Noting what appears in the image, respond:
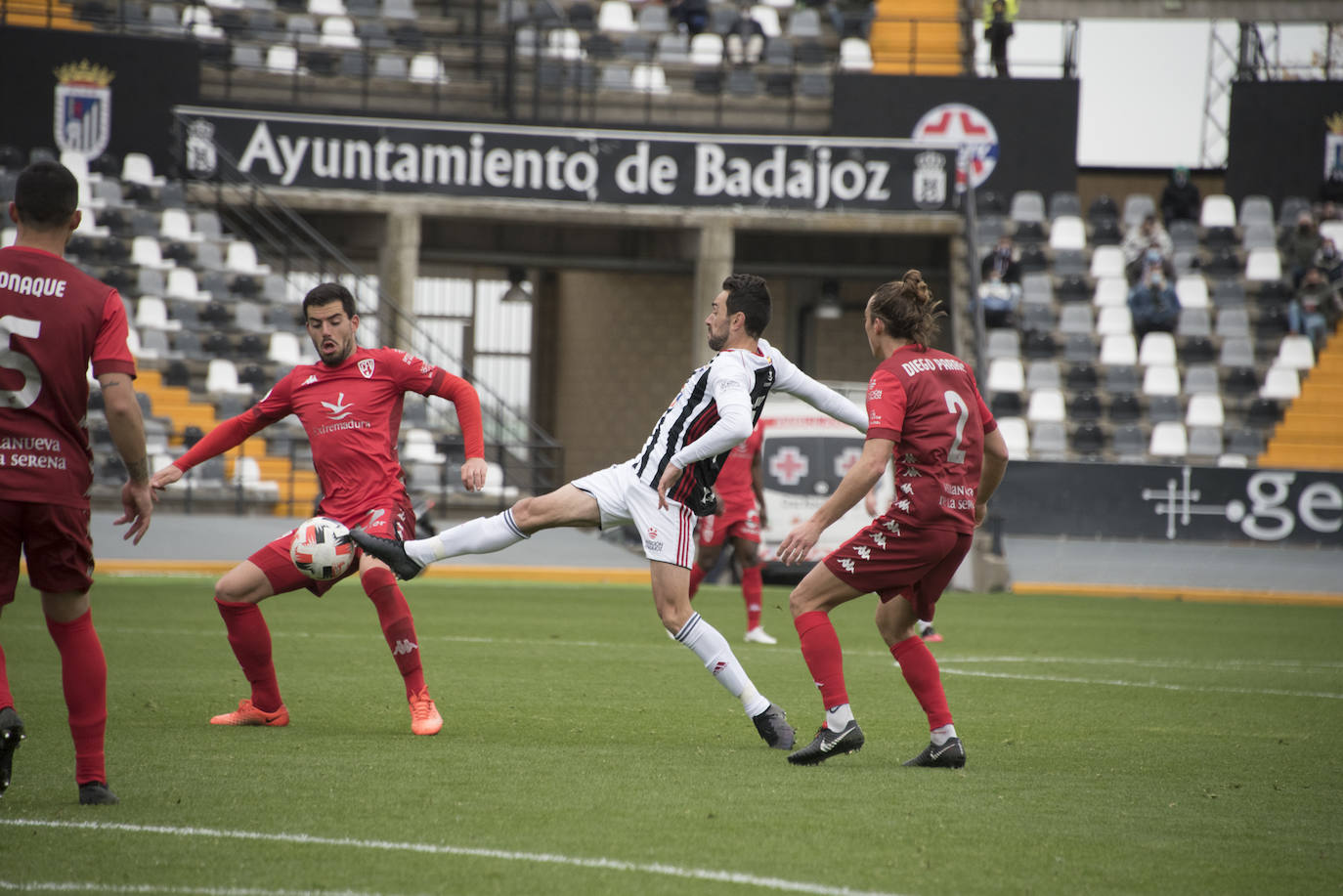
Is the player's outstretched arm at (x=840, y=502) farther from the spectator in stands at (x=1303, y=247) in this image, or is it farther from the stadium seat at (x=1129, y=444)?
the spectator in stands at (x=1303, y=247)

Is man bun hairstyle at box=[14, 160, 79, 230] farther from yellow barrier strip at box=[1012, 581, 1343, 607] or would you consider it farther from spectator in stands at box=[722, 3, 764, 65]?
spectator in stands at box=[722, 3, 764, 65]

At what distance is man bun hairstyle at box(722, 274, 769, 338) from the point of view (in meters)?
6.31

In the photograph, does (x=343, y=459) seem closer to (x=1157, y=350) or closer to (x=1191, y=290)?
(x=1157, y=350)

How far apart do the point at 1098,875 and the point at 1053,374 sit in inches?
760

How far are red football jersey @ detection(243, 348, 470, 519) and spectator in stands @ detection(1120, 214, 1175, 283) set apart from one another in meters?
19.5

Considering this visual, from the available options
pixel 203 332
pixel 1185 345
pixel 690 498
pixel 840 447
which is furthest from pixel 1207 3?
pixel 690 498

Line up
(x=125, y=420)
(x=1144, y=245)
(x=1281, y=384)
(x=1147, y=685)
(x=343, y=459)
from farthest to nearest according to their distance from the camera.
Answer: (x=1144, y=245) < (x=1281, y=384) < (x=1147, y=685) < (x=343, y=459) < (x=125, y=420)

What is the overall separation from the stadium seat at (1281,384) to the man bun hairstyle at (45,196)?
68.2 ft

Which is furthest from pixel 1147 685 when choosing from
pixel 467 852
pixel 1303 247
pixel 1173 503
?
pixel 1303 247

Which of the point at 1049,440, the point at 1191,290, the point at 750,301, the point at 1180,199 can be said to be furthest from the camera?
the point at 1180,199

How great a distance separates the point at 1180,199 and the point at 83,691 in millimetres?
24119

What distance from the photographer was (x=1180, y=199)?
85.1ft

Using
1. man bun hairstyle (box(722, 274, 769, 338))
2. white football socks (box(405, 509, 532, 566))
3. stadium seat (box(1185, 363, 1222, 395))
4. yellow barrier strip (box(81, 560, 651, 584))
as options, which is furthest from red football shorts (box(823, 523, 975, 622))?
stadium seat (box(1185, 363, 1222, 395))

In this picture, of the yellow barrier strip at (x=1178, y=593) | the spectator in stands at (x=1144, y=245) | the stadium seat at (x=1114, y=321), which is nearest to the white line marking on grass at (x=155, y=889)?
the yellow barrier strip at (x=1178, y=593)
